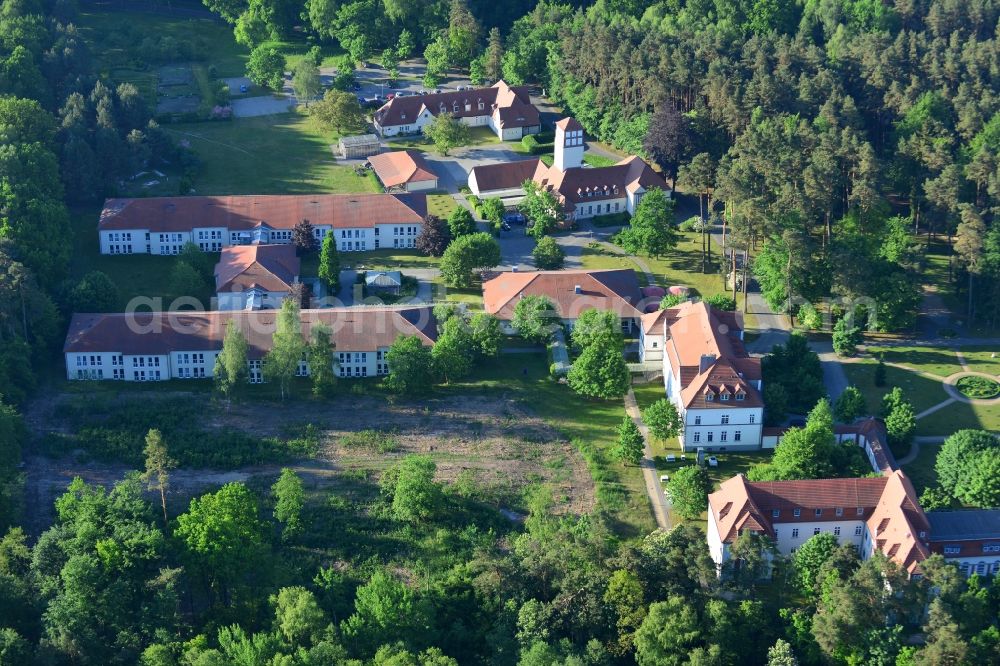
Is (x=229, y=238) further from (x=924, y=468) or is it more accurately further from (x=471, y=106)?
(x=924, y=468)

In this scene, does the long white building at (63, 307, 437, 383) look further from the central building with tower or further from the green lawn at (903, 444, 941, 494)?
the green lawn at (903, 444, 941, 494)

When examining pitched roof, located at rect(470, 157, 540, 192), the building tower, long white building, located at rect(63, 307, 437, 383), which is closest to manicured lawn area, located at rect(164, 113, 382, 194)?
pitched roof, located at rect(470, 157, 540, 192)

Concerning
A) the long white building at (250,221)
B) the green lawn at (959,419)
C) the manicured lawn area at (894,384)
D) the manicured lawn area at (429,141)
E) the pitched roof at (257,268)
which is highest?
the manicured lawn area at (429,141)

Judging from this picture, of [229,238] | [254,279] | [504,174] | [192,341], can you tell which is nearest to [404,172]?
[504,174]

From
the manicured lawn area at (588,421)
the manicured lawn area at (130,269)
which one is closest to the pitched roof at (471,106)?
the manicured lawn area at (130,269)

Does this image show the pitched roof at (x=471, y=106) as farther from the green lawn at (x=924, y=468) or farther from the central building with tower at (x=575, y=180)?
the green lawn at (x=924, y=468)

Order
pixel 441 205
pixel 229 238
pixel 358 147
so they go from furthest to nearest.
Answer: pixel 358 147, pixel 441 205, pixel 229 238

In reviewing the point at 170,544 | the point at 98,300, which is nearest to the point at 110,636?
the point at 170,544
